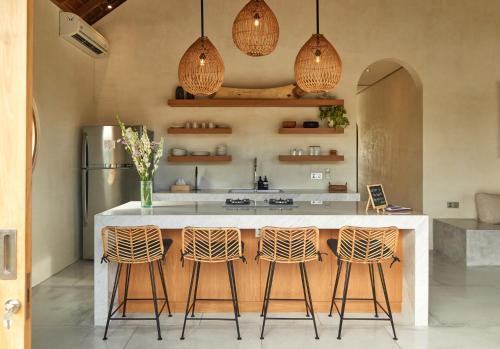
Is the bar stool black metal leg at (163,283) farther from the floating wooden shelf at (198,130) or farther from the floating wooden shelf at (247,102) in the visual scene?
the floating wooden shelf at (247,102)

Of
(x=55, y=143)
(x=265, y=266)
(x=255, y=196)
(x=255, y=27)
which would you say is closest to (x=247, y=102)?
(x=255, y=196)

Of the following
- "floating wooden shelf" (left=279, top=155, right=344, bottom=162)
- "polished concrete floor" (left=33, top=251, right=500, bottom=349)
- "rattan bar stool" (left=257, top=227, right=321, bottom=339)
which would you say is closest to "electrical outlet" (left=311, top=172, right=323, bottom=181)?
"floating wooden shelf" (left=279, top=155, right=344, bottom=162)

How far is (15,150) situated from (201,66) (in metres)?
2.66

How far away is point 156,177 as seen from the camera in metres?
7.07

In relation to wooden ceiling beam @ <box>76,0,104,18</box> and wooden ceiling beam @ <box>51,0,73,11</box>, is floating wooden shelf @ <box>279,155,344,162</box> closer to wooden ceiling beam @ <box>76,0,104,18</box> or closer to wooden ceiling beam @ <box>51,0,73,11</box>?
wooden ceiling beam @ <box>76,0,104,18</box>

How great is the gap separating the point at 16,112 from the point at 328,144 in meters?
6.00

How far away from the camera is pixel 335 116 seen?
6867mm

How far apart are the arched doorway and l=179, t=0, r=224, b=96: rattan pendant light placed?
400 cm

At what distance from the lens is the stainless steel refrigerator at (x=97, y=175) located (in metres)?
6.27

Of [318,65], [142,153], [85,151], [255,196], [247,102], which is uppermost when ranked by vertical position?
[247,102]

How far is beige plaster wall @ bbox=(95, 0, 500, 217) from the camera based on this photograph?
6996mm

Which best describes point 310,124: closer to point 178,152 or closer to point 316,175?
point 316,175

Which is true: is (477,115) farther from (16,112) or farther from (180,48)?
(16,112)

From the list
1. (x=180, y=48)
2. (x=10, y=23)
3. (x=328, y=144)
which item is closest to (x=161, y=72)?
(x=180, y=48)
